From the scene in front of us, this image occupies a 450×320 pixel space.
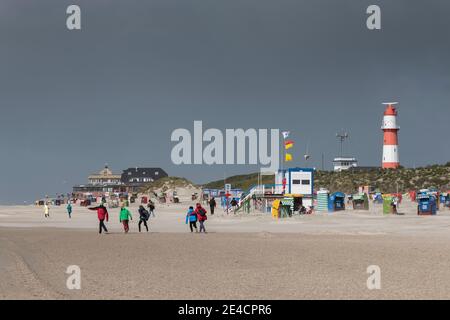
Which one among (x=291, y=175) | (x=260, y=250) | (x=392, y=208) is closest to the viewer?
(x=260, y=250)

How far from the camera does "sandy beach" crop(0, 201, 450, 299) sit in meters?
13.9

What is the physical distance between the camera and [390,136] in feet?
354

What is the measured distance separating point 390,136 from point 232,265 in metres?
93.1

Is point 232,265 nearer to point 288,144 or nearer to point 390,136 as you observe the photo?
point 288,144

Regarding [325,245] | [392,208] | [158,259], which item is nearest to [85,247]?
[158,259]

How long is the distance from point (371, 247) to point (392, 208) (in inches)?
850

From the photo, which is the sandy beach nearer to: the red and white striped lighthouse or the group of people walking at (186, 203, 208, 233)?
the group of people walking at (186, 203, 208, 233)

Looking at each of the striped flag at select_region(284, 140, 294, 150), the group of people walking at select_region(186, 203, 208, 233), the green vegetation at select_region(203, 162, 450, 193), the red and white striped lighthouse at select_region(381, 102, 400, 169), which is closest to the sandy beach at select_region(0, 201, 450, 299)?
the group of people walking at select_region(186, 203, 208, 233)

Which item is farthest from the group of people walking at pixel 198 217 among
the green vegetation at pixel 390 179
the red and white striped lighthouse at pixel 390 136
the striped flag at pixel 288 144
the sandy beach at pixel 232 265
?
the red and white striped lighthouse at pixel 390 136

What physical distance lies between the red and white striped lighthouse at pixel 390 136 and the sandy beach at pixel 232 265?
255ft

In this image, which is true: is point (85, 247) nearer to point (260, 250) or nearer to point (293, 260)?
point (260, 250)

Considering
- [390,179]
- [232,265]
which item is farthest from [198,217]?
[390,179]

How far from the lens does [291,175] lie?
54.2 m
